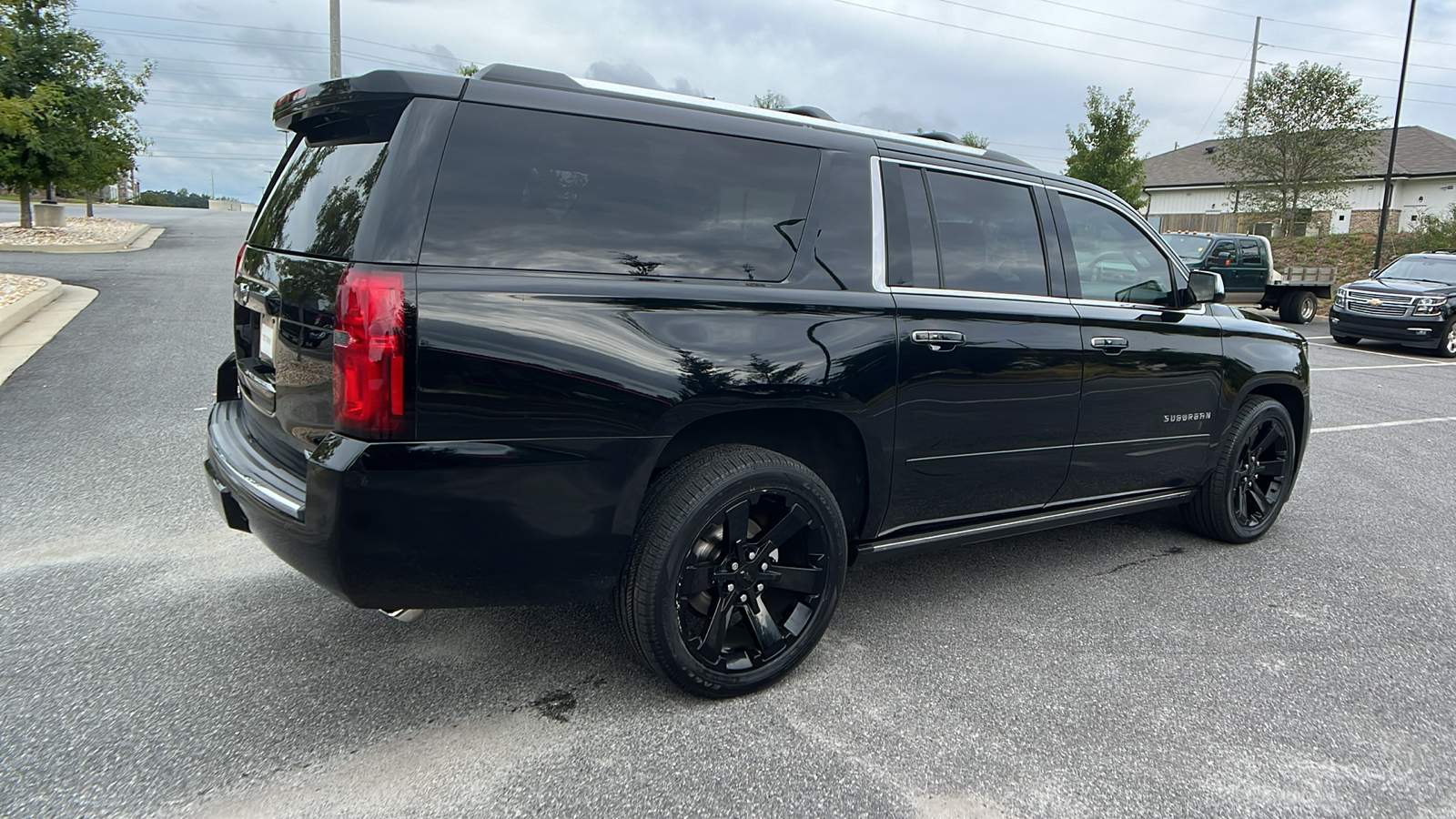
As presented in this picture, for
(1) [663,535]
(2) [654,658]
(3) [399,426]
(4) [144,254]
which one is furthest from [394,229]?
(4) [144,254]

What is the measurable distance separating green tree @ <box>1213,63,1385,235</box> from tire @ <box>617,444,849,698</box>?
3486cm

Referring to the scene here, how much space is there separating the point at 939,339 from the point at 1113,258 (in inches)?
54.0

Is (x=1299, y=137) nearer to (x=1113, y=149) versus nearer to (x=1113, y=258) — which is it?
(x=1113, y=149)

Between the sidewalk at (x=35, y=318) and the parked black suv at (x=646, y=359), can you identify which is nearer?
the parked black suv at (x=646, y=359)

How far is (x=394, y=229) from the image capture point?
2.45 meters

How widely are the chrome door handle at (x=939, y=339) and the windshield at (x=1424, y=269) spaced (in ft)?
58.3

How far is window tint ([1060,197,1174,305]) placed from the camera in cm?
400

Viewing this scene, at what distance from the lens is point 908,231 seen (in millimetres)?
3381

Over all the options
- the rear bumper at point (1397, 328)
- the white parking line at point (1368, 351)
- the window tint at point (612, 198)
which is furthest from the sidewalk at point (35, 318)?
the rear bumper at point (1397, 328)

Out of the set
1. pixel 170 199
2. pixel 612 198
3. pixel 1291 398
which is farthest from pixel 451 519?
pixel 170 199

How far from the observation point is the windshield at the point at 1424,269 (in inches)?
657

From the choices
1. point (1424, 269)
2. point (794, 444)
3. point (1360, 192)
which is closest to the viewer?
point (794, 444)

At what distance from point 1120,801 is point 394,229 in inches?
96.9

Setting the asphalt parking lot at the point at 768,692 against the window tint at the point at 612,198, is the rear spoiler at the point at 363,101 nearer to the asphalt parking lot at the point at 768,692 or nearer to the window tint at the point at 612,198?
the window tint at the point at 612,198
